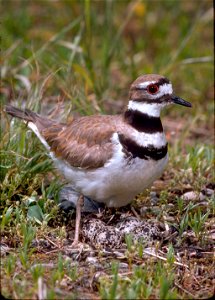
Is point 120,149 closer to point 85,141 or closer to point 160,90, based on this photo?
point 85,141

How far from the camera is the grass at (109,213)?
4535 millimetres

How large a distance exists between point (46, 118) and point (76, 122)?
450 millimetres

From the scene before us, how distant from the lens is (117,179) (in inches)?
204

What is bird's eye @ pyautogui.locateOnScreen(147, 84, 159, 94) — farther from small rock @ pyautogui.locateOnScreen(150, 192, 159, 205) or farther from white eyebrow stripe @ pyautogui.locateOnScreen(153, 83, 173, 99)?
small rock @ pyautogui.locateOnScreen(150, 192, 159, 205)

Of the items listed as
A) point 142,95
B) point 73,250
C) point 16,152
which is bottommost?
point 73,250

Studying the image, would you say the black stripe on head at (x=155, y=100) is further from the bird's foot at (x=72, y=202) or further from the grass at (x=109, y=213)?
the bird's foot at (x=72, y=202)

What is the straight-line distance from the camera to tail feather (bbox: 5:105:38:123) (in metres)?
6.04

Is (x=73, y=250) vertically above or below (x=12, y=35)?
below

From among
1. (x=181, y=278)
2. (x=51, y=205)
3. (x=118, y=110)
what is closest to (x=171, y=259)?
(x=181, y=278)

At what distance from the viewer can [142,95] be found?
5.43 meters

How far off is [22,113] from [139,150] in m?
1.37

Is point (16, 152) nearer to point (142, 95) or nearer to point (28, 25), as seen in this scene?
point (142, 95)

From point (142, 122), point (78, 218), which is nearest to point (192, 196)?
point (142, 122)

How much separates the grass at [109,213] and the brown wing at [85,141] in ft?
0.64
